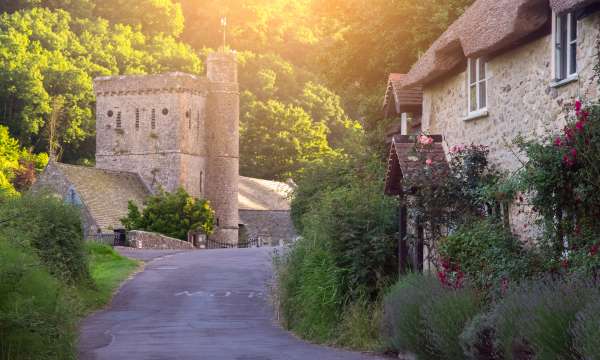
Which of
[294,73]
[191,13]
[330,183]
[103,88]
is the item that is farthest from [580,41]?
[191,13]

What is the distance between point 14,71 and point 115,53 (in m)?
12.5

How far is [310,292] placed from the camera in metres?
22.5

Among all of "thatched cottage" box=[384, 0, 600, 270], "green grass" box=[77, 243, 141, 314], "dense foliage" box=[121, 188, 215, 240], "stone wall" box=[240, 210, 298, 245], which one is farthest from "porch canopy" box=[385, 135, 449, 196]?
"stone wall" box=[240, 210, 298, 245]

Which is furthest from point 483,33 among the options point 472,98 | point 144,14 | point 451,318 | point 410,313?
point 144,14

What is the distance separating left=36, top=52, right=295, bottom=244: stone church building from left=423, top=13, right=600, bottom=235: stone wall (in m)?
49.7

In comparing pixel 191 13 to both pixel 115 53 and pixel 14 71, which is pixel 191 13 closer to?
pixel 115 53

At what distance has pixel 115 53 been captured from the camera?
8431 centimetres

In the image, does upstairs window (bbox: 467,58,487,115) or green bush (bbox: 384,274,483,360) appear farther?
upstairs window (bbox: 467,58,487,115)

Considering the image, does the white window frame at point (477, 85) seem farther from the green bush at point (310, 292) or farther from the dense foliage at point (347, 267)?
the green bush at point (310, 292)

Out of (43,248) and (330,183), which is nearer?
(43,248)

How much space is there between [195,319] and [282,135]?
5881cm

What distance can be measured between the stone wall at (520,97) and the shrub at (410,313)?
81.7 inches

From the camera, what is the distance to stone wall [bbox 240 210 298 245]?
266 feet

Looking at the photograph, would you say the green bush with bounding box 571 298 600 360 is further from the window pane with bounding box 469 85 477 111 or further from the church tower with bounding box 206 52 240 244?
the church tower with bounding box 206 52 240 244
